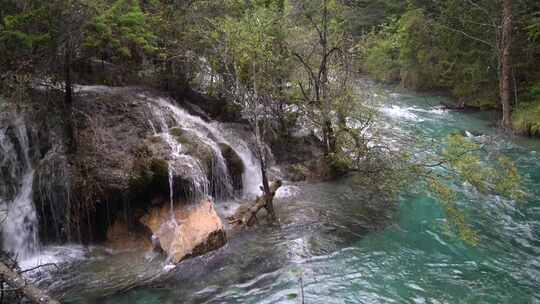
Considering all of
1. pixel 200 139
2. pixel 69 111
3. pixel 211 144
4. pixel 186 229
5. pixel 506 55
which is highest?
pixel 506 55

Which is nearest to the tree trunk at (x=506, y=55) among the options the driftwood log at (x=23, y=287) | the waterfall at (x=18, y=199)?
the waterfall at (x=18, y=199)

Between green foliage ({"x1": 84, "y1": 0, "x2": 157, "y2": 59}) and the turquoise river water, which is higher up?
green foliage ({"x1": 84, "y1": 0, "x2": 157, "y2": 59})

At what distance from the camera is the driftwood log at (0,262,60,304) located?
594 centimetres

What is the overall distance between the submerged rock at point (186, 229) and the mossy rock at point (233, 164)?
2150 mm

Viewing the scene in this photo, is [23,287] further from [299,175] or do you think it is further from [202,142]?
[299,175]

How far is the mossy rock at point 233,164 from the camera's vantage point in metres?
12.3

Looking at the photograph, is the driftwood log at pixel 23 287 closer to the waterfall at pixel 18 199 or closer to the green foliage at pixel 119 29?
the waterfall at pixel 18 199

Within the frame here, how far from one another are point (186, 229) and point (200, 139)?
3.22 m

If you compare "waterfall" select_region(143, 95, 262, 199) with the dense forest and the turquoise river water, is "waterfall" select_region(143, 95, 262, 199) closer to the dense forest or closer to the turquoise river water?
the dense forest

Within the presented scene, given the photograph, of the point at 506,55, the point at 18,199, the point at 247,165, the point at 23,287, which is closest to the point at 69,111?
the point at 18,199

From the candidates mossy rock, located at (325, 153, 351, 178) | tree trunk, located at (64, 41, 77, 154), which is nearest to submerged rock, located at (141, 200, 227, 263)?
tree trunk, located at (64, 41, 77, 154)

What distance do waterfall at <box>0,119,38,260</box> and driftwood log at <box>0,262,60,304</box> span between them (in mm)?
2898

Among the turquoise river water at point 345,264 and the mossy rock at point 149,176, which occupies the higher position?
the mossy rock at point 149,176

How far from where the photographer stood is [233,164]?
1239 cm
